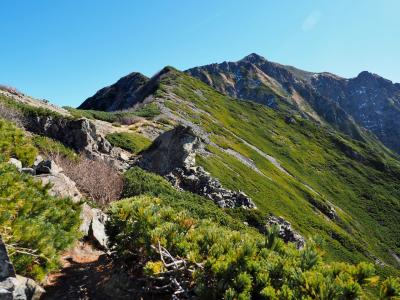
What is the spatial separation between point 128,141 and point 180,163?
15.5 m

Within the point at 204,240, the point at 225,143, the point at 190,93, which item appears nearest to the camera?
the point at 204,240

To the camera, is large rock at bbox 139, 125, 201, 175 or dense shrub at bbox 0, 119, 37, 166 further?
large rock at bbox 139, 125, 201, 175

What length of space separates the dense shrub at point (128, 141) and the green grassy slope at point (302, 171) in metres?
10.1

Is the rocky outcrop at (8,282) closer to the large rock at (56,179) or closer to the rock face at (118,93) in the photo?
the large rock at (56,179)

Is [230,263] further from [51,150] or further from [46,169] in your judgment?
[51,150]

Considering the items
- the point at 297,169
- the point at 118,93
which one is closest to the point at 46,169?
the point at 297,169

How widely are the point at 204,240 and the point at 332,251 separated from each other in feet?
179

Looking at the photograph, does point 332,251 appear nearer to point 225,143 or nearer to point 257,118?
point 225,143

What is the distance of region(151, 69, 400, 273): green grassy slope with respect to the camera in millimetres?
64250

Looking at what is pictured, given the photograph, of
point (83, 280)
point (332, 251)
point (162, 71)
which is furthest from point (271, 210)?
point (162, 71)

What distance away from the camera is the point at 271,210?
192ft

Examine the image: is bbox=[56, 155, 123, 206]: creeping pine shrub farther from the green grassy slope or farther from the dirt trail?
the green grassy slope

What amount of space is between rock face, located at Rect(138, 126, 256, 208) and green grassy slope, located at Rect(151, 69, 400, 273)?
36.3 ft

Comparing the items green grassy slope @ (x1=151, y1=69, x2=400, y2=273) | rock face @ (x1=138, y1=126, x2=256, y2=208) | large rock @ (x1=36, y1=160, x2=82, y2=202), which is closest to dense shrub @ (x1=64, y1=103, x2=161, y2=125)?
green grassy slope @ (x1=151, y1=69, x2=400, y2=273)
